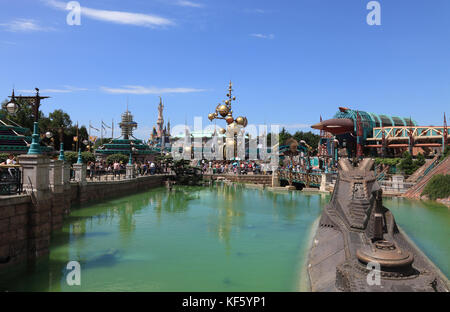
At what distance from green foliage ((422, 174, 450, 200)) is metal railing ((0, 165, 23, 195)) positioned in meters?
26.5

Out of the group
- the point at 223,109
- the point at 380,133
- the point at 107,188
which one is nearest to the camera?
the point at 107,188

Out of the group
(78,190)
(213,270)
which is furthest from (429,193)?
(78,190)

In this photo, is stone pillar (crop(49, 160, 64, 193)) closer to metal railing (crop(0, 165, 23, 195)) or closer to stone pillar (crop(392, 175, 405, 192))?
metal railing (crop(0, 165, 23, 195))

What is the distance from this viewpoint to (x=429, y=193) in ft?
85.4

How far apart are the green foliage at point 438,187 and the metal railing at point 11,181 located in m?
26.5

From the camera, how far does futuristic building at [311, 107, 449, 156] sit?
45125 millimetres

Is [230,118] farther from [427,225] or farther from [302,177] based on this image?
[427,225]

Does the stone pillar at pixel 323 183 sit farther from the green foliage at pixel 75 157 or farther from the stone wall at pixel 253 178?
the green foliage at pixel 75 157

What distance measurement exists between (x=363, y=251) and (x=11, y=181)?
407 inches

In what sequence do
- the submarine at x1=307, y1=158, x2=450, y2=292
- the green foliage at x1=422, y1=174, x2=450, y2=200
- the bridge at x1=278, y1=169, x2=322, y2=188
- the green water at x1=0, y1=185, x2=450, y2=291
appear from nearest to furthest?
the submarine at x1=307, y1=158, x2=450, y2=292
the green water at x1=0, y1=185, x2=450, y2=291
the green foliage at x1=422, y1=174, x2=450, y2=200
the bridge at x1=278, y1=169, x2=322, y2=188

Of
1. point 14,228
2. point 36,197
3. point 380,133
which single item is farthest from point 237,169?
point 14,228

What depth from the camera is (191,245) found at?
582 inches

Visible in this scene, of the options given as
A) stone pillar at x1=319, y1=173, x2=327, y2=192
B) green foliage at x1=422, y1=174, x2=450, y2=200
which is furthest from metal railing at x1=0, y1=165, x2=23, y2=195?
green foliage at x1=422, y1=174, x2=450, y2=200

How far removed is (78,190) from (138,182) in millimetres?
10810
